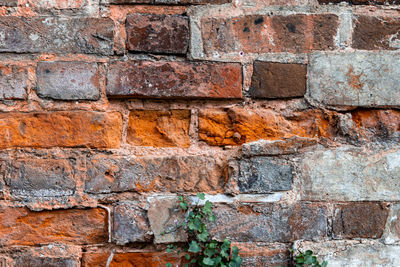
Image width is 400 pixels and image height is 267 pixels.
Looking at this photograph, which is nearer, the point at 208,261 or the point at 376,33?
the point at 208,261

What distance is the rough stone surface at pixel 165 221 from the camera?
1.16m

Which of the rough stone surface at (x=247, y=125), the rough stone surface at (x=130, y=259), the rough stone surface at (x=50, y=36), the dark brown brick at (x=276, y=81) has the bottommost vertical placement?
the rough stone surface at (x=130, y=259)

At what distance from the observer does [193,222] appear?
1.15m

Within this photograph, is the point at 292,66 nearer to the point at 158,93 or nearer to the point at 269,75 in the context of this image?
the point at 269,75

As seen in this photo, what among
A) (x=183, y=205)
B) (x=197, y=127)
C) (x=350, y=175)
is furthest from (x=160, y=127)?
(x=350, y=175)

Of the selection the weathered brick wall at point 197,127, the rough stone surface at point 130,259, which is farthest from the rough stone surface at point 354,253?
the rough stone surface at point 130,259

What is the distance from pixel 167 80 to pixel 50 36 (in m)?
0.37

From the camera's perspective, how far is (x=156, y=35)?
119cm

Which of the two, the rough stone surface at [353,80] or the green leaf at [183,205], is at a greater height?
the rough stone surface at [353,80]

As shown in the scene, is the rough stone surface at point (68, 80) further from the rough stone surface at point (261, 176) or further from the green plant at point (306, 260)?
the green plant at point (306, 260)

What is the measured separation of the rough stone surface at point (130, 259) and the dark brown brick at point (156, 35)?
1.95 feet

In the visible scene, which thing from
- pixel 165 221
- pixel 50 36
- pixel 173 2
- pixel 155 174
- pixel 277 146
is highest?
pixel 173 2

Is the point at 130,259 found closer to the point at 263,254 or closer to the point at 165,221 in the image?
the point at 165,221

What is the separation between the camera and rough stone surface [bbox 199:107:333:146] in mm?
1203
